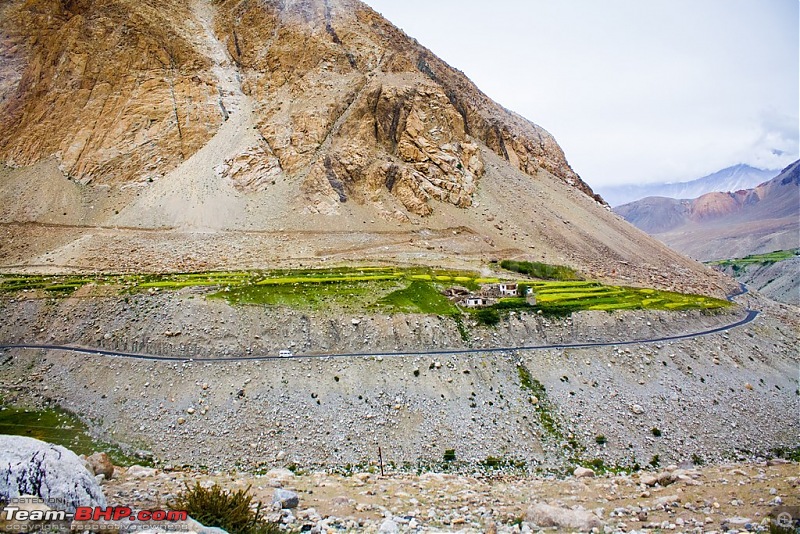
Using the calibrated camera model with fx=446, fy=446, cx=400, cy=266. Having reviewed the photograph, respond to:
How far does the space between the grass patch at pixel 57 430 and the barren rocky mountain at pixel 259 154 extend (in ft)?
82.9

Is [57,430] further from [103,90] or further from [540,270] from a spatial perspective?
[103,90]

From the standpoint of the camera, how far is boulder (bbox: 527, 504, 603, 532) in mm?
14164

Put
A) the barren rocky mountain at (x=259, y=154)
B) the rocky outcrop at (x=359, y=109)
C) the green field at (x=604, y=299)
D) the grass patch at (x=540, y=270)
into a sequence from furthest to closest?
the rocky outcrop at (x=359, y=109)
the barren rocky mountain at (x=259, y=154)
the grass patch at (x=540, y=270)
the green field at (x=604, y=299)

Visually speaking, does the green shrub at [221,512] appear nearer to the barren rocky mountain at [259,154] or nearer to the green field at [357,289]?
the green field at [357,289]

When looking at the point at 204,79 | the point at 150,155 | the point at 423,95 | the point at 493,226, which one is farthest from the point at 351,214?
the point at 204,79

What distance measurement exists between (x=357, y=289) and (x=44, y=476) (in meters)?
31.5

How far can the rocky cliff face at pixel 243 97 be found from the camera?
228 feet

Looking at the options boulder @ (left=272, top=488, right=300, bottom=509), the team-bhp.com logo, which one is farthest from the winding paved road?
the team-bhp.com logo

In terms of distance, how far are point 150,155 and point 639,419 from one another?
7404cm

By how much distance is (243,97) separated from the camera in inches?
3172

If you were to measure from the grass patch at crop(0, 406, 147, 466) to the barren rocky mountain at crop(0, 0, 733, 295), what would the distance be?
995 inches

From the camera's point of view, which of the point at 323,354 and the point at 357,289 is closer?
the point at 323,354

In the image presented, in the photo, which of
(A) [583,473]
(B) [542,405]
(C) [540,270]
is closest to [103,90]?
(C) [540,270]

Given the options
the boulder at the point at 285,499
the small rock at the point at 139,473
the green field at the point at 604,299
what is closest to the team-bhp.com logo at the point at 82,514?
the boulder at the point at 285,499
